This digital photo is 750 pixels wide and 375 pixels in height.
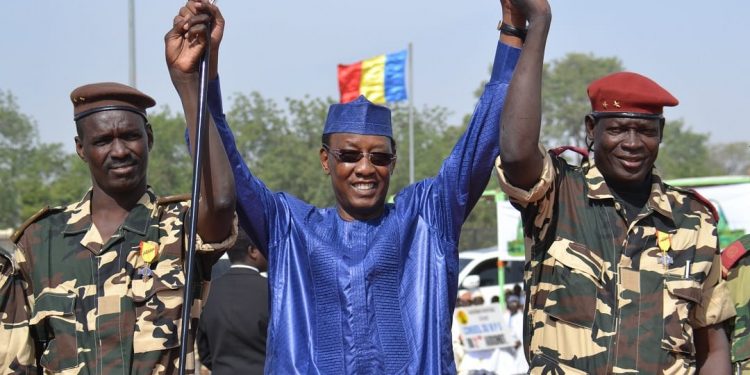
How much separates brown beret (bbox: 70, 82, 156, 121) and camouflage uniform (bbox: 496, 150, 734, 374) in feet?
5.38

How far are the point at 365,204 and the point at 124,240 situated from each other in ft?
3.90

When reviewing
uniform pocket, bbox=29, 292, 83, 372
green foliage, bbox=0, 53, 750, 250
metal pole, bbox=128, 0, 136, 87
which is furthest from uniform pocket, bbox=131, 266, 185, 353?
green foliage, bbox=0, 53, 750, 250

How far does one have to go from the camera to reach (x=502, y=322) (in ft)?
41.2

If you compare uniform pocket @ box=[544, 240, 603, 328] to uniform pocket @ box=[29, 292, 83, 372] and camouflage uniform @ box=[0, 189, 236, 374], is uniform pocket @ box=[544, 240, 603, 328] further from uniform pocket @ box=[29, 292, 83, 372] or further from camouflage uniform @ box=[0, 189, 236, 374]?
uniform pocket @ box=[29, 292, 83, 372]

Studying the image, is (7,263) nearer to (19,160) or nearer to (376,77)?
(376,77)

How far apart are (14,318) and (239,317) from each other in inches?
80.5

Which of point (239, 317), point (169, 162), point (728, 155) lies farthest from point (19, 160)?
point (728, 155)

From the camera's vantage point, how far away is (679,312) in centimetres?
414

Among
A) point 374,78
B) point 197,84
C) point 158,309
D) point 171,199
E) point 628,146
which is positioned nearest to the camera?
point 197,84

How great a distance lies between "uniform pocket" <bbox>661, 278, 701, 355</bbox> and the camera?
4102mm

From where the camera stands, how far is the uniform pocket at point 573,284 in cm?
406

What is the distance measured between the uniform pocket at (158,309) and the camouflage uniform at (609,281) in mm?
1399

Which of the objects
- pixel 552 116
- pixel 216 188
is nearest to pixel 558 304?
pixel 216 188

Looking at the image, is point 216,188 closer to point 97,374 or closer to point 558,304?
point 97,374
